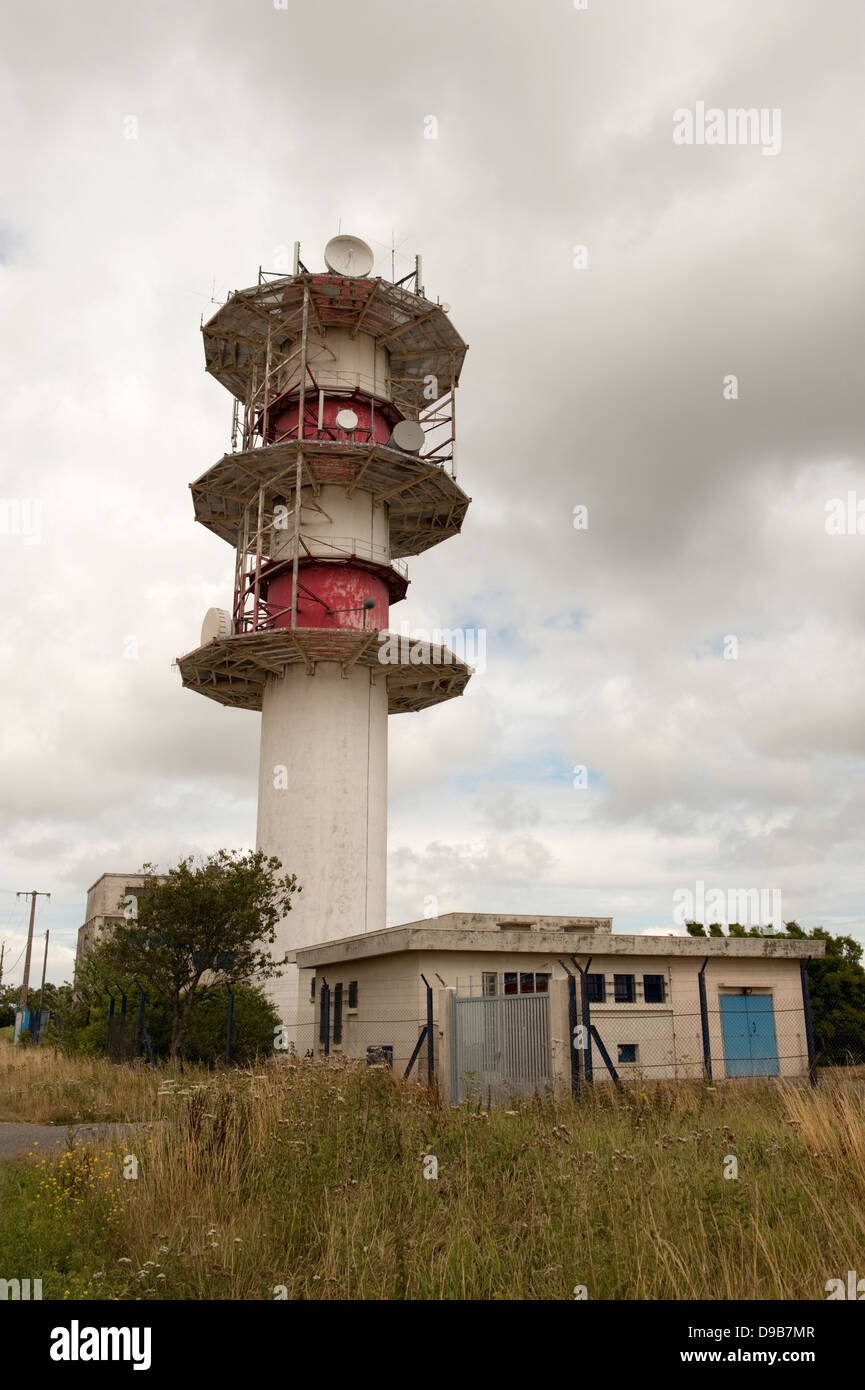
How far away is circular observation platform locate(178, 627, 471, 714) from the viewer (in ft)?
111

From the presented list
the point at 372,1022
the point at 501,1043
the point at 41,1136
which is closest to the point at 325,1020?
the point at 372,1022

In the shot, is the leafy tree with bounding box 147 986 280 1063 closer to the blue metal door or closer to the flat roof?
the flat roof

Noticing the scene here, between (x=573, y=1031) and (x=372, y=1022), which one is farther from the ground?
(x=372, y=1022)

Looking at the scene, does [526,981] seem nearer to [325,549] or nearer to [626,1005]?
[626,1005]

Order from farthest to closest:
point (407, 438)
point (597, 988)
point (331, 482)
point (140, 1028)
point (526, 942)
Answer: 1. point (407, 438)
2. point (331, 482)
3. point (140, 1028)
4. point (597, 988)
5. point (526, 942)

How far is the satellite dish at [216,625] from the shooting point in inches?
1398

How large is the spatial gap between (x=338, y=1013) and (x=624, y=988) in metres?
7.47

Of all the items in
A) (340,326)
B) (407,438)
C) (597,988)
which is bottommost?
(597,988)

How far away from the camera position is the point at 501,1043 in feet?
60.1

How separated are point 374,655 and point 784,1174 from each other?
2790 cm

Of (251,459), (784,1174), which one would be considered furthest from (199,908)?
(784,1174)

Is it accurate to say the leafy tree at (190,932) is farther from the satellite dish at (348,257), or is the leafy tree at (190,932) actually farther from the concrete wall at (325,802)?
the satellite dish at (348,257)

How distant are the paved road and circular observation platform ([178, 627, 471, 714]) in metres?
18.9

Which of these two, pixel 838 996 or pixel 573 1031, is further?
pixel 838 996
